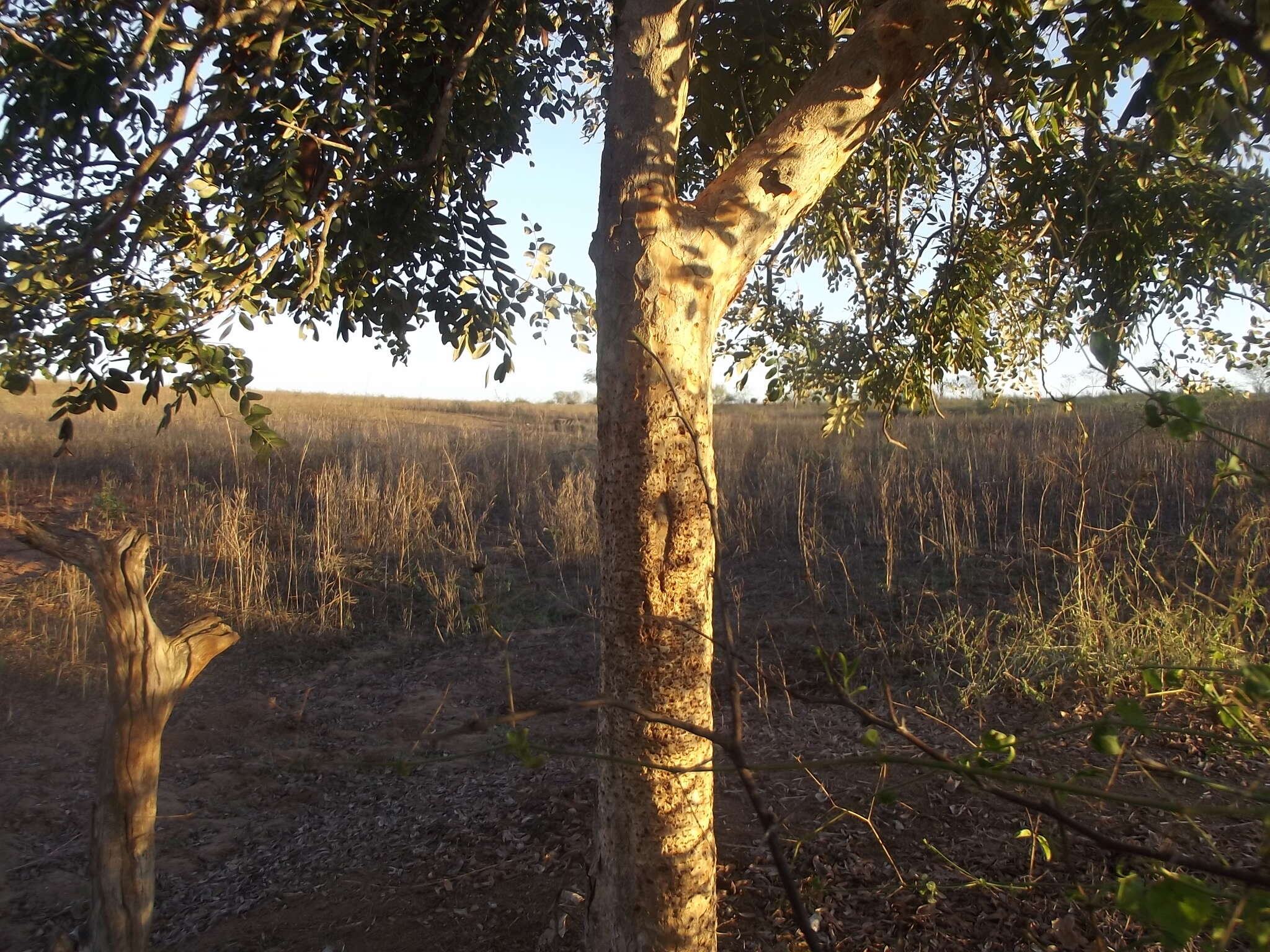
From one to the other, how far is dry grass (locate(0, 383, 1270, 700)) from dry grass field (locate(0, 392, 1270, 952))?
43 millimetres

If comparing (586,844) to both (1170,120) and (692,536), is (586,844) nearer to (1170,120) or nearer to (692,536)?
(692,536)

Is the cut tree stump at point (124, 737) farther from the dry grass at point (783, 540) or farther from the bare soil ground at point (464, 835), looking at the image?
the dry grass at point (783, 540)

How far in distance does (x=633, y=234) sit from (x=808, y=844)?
7.38 feet

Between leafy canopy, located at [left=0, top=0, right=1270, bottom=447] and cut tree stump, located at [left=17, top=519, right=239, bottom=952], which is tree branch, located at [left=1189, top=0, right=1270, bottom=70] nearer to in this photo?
leafy canopy, located at [left=0, top=0, right=1270, bottom=447]

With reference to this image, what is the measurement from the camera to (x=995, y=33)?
2363 mm

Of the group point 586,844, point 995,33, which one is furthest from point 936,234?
point 586,844

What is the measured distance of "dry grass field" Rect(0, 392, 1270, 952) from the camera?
2.89 meters

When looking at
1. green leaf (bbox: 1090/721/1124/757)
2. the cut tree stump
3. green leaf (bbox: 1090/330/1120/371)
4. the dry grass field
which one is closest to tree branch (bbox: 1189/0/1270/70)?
green leaf (bbox: 1090/330/1120/371)

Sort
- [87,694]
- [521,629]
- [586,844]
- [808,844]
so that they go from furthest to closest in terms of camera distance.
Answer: [521,629], [87,694], [586,844], [808,844]

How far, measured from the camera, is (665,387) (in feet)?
6.83

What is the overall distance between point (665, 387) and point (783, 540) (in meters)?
6.54

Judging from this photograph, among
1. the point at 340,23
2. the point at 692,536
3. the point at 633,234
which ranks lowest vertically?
the point at 692,536

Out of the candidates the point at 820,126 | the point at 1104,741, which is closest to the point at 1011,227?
the point at 820,126

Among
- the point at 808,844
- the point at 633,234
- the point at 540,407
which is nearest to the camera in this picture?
the point at 633,234
